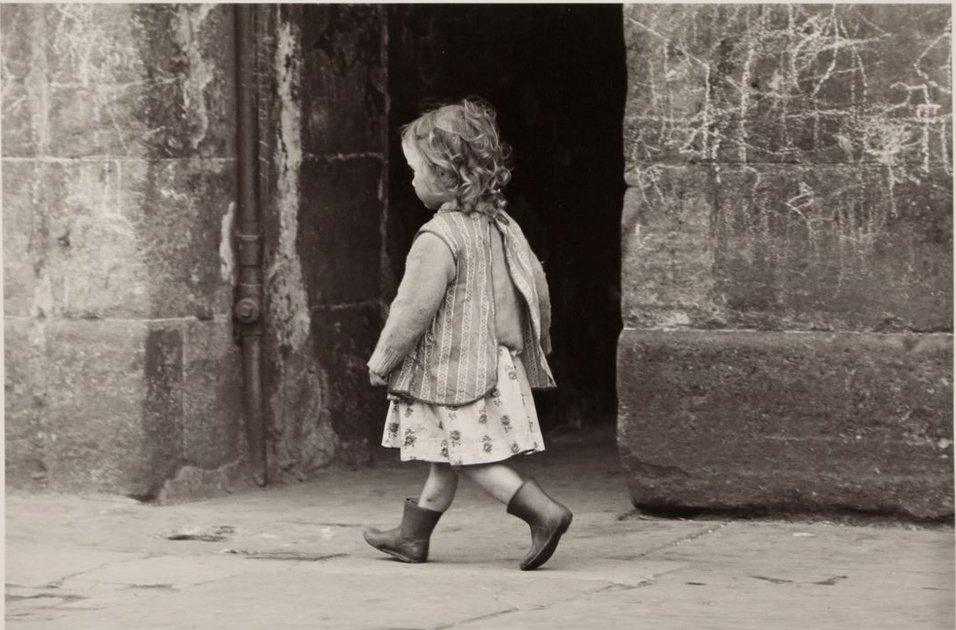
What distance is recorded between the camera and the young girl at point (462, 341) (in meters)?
5.52

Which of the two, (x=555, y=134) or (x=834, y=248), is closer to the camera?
(x=834, y=248)

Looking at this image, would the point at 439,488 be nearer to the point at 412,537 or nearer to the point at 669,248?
the point at 412,537

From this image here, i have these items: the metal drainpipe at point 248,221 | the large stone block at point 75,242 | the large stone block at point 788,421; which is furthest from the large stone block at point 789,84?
the large stone block at point 75,242

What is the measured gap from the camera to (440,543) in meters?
6.11

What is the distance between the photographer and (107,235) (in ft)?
22.1

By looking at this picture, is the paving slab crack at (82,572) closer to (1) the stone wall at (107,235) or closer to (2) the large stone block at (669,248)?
(1) the stone wall at (107,235)

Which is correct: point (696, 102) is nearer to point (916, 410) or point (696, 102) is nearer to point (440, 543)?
point (916, 410)

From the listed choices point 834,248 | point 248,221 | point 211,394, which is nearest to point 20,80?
point 248,221

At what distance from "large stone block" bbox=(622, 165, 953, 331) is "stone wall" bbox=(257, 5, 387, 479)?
154 centimetres

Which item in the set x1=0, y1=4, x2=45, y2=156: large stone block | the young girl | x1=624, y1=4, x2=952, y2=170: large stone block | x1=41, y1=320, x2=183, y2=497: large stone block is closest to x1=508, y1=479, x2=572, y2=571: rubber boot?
the young girl

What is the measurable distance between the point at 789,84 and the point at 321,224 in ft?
6.95

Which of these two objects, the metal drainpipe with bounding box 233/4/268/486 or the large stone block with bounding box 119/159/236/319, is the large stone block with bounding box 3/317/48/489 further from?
the metal drainpipe with bounding box 233/4/268/486

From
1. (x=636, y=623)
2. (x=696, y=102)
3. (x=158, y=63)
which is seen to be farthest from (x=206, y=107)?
(x=636, y=623)

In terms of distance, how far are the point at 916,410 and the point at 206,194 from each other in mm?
2593
